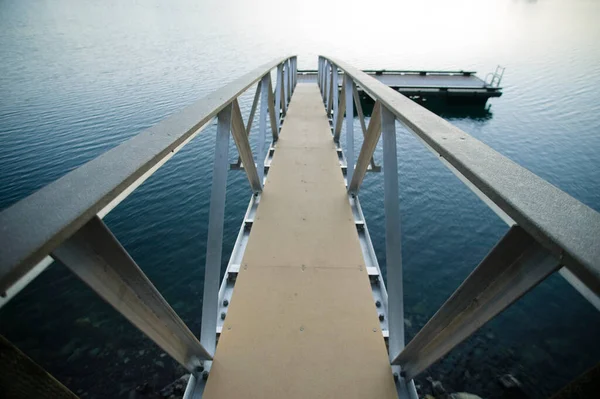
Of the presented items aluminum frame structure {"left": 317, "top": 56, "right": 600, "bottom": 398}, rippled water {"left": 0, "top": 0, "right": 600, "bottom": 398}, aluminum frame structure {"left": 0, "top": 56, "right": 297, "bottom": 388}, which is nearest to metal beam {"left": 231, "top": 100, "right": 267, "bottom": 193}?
aluminum frame structure {"left": 0, "top": 56, "right": 297, "bottom": 388}

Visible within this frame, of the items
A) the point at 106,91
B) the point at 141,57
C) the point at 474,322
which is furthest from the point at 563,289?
the point at 141,57

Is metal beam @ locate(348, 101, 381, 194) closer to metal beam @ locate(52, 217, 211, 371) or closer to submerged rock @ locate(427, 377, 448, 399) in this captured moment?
metal beam @ locate(52, 217, 211, 371)

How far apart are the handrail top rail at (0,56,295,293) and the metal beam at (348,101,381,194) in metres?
1.76

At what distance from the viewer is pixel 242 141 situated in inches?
116

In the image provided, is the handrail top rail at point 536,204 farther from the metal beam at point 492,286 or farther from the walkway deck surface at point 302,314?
the walkway deck surface at point 302,314

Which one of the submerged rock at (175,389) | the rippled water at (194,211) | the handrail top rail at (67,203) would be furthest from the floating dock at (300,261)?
the rippled water at (194,211)

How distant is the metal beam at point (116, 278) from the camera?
85 cm

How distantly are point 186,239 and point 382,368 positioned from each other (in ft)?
23.1

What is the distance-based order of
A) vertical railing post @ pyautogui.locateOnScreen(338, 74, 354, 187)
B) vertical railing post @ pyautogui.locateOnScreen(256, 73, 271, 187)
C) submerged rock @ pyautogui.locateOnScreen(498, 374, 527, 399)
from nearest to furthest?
1. vertical railing post @ pyautogui.locateOnScreen(338, 74, 354, 187)
2. vertical railing post @ pyautogui.locateOnScreen(256, 73, 271, 187)
3. submerged rock @ pyautogui.locateOnScreen(498, 374, 527, 399)

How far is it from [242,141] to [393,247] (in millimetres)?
1800

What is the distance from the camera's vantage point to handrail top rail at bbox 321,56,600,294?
25.1 inches

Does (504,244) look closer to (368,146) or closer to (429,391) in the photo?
(368,146)

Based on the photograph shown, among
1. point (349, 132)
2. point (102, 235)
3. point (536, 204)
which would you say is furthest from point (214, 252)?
point (349, 132)

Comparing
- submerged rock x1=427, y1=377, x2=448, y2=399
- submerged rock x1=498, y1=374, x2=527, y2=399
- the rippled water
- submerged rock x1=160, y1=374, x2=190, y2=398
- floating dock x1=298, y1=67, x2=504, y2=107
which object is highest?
floating dock x1=298, y1=67, x2=504, y2=107
